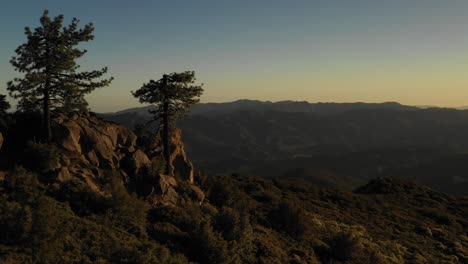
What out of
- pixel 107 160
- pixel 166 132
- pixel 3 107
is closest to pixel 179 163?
pixel 166 132

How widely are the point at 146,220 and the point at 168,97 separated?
1294 centimetres

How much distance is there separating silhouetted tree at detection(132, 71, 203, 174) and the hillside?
184 centimetres

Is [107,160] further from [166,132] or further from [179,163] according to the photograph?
[179,163]

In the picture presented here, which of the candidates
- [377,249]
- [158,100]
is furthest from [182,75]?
[377,249]

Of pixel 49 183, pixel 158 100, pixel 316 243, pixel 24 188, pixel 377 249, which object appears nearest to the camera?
pixel 24 188

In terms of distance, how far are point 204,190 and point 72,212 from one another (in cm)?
1358

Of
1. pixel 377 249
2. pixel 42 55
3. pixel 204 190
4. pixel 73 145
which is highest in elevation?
pixel 42 55

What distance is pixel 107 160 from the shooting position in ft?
80.8

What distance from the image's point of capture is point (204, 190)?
30219mm

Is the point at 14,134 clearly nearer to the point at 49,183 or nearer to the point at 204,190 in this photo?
the point at 49,183

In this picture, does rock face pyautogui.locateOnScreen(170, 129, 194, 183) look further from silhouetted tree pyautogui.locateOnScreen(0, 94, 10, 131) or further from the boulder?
silhouetted tree pyautogui.locateOnScreen(0, 94, 10, 131)

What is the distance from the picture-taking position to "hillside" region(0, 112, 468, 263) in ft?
47.1

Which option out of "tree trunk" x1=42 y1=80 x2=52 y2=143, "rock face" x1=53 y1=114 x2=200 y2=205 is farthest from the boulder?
"tree trunk" x1=42 y1=80 x2=52 y2=143

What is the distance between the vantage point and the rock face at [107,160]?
22.5 meters
